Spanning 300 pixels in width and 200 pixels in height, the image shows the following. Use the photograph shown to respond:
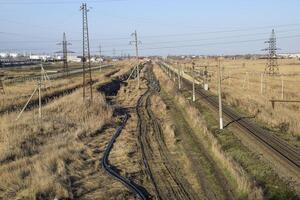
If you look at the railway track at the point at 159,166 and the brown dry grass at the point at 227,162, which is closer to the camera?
the brown dry grass at the point at 227,162

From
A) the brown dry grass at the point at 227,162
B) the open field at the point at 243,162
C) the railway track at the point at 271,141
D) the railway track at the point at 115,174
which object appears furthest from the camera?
the railway track at the point at 271,141

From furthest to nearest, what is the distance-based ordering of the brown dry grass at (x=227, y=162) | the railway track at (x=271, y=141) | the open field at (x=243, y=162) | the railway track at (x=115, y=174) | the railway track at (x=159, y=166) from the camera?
1. the railway track at (x=271, y=141)
2. the railway track at (x=159, y=166)
3. the railway track at (x=115, y=174)
4. the open field at (x=243, y=162)
5. the brown dry grass at (x=227, y=162)

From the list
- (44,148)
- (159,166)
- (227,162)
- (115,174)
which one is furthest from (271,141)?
(44,148)

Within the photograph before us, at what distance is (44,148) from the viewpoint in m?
18.2

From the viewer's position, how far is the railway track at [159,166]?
1294 cm

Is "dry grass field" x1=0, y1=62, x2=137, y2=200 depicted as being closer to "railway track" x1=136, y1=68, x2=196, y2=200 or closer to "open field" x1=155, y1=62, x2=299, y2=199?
"railway track" x1=136, y1=68, x2=196, y2=200

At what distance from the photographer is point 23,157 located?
16594 millimetres

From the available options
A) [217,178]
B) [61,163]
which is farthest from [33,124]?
[217,178]

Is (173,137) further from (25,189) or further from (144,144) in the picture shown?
(25,189)

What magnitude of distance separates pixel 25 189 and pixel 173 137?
1057 cm

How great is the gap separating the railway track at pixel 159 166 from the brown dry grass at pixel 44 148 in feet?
9.07

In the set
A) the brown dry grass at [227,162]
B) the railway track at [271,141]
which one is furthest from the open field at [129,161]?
the railway track at [271,141]

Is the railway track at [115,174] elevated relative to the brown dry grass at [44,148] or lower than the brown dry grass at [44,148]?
lower

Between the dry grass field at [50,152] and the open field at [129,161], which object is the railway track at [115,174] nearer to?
the open field at [129,161]
